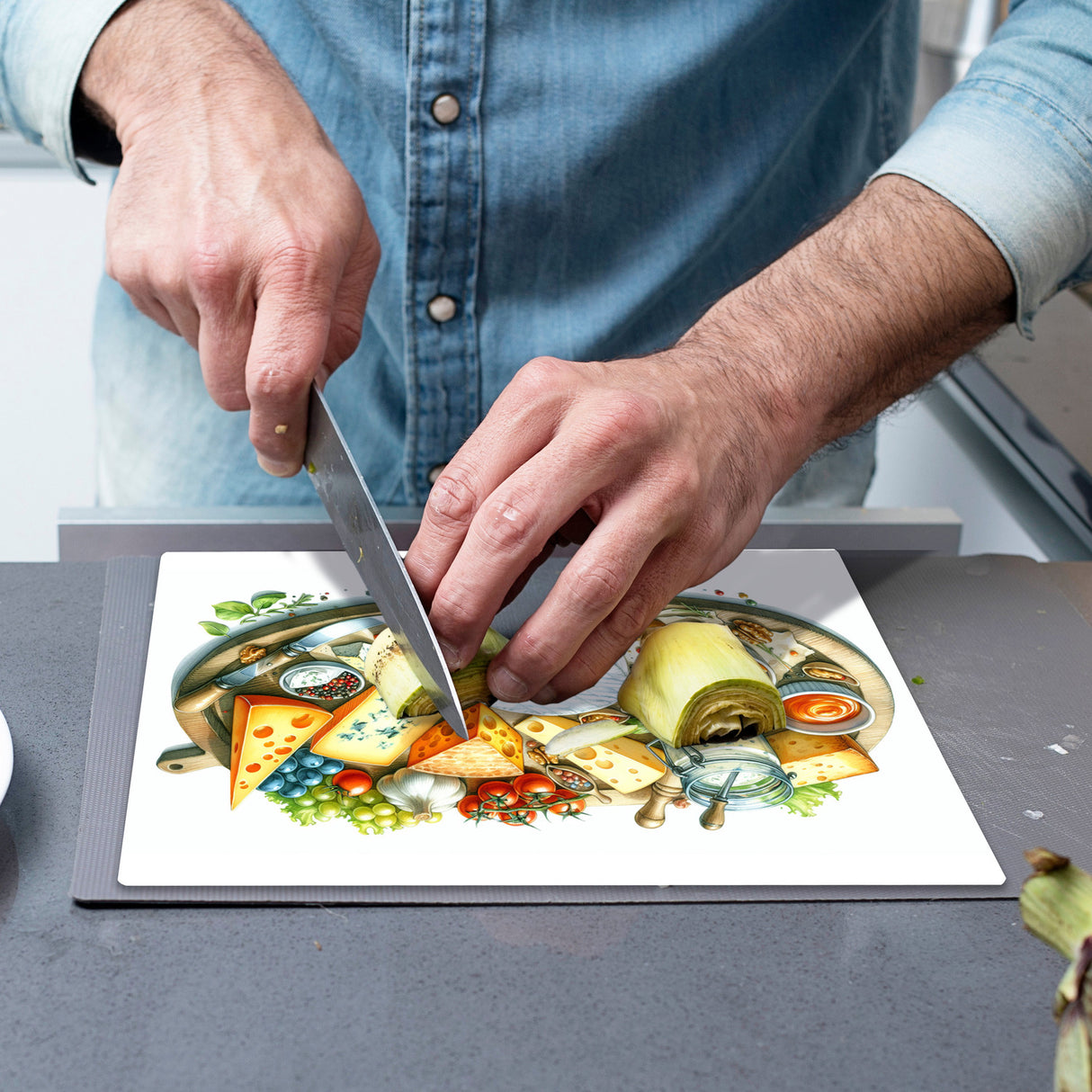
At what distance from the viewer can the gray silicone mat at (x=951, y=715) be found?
0.57 meters

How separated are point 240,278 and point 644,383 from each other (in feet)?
0.96

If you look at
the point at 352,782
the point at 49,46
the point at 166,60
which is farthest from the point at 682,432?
the point at 49,46

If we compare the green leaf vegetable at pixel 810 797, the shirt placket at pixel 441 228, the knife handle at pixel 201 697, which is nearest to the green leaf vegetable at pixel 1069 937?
the green leaf vegetable at pixel 810 797

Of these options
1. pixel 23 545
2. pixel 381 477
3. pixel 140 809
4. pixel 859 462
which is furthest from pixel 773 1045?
pixel 23 545

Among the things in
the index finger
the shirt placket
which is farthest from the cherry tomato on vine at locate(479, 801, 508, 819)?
the shirt placket

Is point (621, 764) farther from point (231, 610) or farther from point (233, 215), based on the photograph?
point (233, 215)

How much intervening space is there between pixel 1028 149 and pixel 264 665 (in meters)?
0.66

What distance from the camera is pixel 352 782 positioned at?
2.10ft

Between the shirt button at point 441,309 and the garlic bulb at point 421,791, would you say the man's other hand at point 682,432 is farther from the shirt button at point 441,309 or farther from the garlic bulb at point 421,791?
the shirt button at point 441,309

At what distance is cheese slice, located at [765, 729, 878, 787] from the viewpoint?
0.66 m

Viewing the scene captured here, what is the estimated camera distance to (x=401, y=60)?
93cm

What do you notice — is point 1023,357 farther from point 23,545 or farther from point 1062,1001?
point 23,545

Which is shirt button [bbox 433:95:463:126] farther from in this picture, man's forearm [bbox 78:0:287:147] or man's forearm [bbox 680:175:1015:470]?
man's forearm [bbox 680:175:1015:470]

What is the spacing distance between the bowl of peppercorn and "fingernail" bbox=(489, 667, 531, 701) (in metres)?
0.10
